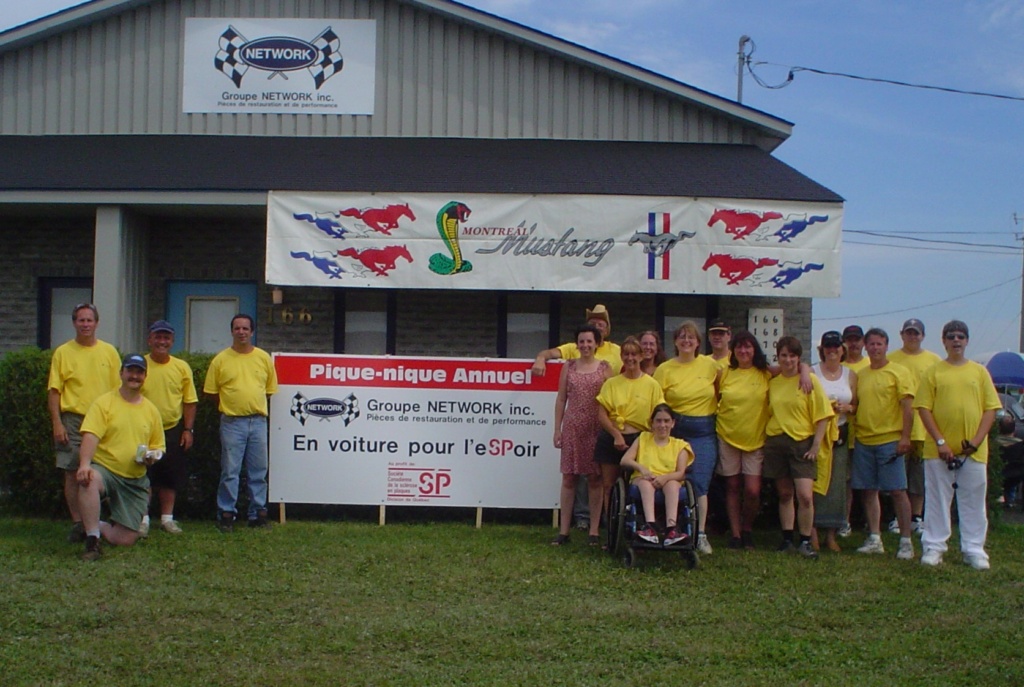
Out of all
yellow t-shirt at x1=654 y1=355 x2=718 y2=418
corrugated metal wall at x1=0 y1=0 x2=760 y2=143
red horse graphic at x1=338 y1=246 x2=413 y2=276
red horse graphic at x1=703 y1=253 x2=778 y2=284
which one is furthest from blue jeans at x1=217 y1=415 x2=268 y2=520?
corrugated metal wall at x1=0 y1=0 x2=760 y2=143

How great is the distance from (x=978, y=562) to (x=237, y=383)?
5665mm

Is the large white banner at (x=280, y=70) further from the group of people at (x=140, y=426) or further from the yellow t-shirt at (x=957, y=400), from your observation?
the yellow t-shirt at (x=957, y=400)

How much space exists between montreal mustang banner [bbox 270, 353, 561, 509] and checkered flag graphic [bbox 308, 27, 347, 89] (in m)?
5.39

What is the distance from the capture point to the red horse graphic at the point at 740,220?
35.7 ft

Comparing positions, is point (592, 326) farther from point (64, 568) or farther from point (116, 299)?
point (116, 299)

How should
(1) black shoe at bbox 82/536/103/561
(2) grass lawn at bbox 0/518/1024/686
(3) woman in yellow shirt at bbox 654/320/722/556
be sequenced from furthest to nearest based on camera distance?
1. (3) woman in yellow shirt at bbox 654/320/722/556
2. (1) black shoe at bbox 82/536/103/561
3. (2) grass lawn at bbox 0/518/1024/686

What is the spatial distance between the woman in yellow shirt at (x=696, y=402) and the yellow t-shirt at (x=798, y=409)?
480 mm

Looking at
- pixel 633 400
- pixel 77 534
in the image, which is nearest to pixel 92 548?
pixel 77 534

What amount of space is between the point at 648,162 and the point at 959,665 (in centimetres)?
807

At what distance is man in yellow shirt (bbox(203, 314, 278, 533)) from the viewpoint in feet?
27.7

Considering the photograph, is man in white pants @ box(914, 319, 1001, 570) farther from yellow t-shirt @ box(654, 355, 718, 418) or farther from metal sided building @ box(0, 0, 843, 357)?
metal sided building @ box(0, 0, 843, 357)

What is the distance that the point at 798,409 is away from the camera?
7.76m

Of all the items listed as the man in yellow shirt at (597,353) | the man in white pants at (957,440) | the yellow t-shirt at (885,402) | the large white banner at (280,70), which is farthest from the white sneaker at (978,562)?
the large white banner at (280,70)

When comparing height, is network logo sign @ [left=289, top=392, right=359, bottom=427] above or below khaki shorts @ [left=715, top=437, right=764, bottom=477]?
above
